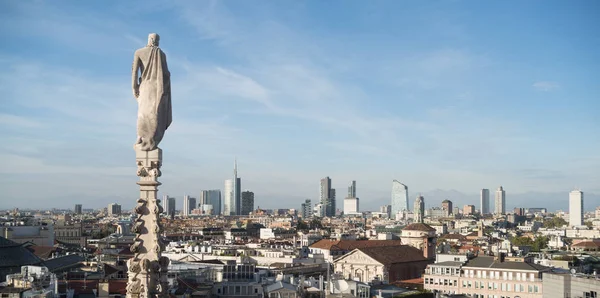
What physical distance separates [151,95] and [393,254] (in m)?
71.7

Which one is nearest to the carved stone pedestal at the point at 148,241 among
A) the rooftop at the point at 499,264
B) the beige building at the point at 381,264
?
the rooftop at the point at 499,264

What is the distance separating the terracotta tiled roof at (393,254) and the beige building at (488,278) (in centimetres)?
1323

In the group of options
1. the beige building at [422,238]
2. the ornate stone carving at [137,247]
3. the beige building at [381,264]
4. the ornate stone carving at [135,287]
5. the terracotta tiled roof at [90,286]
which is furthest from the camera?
the beige building at [422,238]

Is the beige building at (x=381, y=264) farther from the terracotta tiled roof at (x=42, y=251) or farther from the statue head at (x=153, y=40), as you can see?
the statue head at (x=153, y=40)

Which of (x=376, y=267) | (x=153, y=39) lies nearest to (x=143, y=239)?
(x=153, y=39)

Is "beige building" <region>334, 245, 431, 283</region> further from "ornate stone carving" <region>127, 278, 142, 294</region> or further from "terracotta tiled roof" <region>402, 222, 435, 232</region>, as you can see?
"ornate stone carving" <region>127, 278, 142, 294</region>

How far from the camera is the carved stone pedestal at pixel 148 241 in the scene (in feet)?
24.3

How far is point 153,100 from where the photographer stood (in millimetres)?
7832

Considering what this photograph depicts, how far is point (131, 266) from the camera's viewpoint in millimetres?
7434

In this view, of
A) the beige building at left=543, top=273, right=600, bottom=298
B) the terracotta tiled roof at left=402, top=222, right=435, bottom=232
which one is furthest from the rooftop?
the terracotta tiled roof at left=402, top=222, right=435, bottom=232

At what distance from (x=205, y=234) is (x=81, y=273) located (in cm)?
9404

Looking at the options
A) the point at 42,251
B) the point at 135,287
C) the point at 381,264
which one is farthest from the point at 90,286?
the point at 135,287

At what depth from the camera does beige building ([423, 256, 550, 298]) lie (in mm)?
54562

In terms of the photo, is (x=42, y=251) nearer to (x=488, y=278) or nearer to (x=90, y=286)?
(x=90, y=286)
